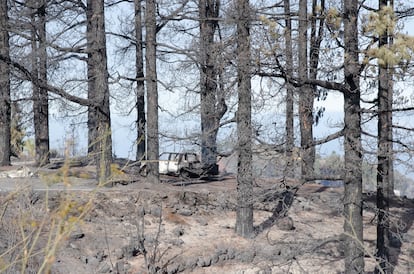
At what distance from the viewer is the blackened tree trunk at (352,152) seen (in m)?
10.2

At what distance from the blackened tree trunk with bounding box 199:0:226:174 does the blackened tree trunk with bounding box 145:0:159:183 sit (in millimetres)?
1520

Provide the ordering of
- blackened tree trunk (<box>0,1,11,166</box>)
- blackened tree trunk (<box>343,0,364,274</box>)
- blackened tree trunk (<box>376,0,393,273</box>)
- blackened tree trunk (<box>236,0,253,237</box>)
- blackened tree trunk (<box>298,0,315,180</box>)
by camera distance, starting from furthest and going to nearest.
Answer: blackened tree trunk (<box>0,1,11,166</box>) → blackened tree trunk (<box>236,0,253,237</box>) → blackened tree trunk (<box>376,0,393,273</box>) → blackened tree trunk (<box>298,0,315,180</box>) → blackened tree trunk (<box>343,0,364,274</box>)

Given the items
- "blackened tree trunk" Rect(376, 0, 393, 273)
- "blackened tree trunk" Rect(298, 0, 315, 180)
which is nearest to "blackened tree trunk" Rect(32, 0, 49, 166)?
"blackened tree trunk" Rect(298, 0, 315, 180)

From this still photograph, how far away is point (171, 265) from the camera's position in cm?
1215

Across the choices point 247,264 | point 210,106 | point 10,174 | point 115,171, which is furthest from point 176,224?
point 115,171

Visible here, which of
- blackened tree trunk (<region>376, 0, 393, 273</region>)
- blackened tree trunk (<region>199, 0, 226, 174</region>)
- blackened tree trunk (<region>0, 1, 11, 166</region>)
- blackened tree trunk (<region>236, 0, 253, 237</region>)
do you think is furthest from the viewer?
blackened tree trunk (<region>0, 1, 11, 166</region>)

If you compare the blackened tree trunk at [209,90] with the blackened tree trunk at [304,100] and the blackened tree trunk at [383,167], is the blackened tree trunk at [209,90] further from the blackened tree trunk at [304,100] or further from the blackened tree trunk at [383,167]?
the blackened tree trunk at [383,167]

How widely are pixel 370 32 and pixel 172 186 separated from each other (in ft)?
32.2

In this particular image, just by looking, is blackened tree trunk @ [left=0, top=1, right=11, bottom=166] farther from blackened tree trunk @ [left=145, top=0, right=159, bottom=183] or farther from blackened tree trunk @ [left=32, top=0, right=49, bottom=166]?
blackened tree trunk @ [left=145, top=0, right=159, bottom=183]

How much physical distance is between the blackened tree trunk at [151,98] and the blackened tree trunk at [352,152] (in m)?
7.67

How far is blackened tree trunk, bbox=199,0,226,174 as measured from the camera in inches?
607

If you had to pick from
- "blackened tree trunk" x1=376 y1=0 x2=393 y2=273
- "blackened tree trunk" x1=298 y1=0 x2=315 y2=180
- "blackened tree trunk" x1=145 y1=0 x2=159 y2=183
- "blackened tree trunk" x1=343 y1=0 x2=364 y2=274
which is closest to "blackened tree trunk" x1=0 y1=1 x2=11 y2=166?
"blackened tree trunk" x1=145 y1=0 x2=159 y2=183

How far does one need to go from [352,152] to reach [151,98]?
867 cm

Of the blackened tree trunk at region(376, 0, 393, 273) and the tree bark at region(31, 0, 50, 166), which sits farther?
the tree bark at region(31, 0, 50, 166)
